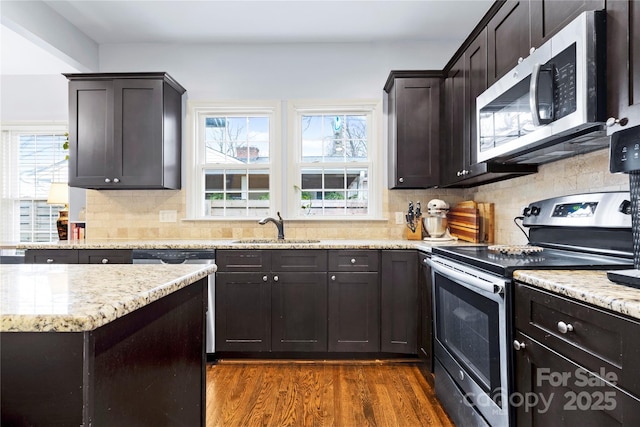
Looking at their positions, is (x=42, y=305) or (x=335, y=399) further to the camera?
(x=335, y=399)

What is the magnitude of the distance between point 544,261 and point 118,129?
325 centimetres

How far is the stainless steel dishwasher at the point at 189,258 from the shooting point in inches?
112

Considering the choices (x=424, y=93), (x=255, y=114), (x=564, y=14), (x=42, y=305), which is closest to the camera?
(x=42, y=305)

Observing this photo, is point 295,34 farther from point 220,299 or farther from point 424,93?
point 220,299

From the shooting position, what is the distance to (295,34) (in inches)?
131

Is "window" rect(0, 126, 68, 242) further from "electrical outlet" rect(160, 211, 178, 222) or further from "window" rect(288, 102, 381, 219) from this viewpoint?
"window" rect(288, 102, 381, 219)

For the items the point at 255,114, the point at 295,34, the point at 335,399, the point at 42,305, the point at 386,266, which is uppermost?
the point at 295,34

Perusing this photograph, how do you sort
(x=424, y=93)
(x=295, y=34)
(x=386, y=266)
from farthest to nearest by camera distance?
1. (x=295, y=34)
2. (x=424, y=93)
3. (x=386, y=266)

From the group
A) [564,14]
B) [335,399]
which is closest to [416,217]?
[335,399]

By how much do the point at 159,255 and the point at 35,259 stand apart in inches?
38.2

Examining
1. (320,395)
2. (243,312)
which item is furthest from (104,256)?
(320,395)

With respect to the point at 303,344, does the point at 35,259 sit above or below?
above

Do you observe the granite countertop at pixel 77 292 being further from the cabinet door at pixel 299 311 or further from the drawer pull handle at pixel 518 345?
the cabinet door at pixel 299 311

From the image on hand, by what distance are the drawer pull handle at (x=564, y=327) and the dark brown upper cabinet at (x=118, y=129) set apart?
9.85 feet
